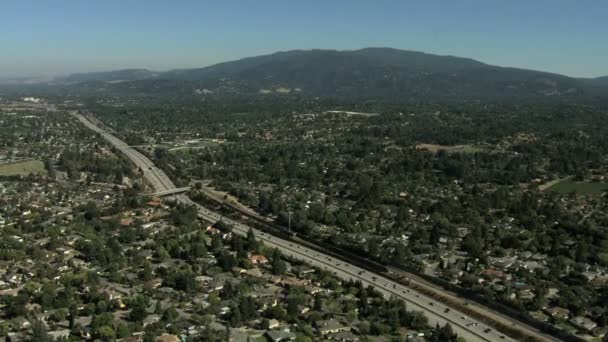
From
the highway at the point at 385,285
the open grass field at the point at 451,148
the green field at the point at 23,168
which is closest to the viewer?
the highway at the point at 385,285

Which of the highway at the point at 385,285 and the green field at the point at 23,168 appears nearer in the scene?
the highway at the point at 385,285

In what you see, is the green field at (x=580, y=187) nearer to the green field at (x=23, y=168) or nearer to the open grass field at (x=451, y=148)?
the open grass field at (x=451, y=148)

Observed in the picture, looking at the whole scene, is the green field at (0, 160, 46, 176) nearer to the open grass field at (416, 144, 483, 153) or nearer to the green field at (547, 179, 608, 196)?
the open grass field at (416, 144, 483, 153)

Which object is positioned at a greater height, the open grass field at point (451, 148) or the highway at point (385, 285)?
the open grass field at point (451, 148)

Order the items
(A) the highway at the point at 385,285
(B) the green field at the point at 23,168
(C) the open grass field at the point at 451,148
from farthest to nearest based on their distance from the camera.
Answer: (C) the open grass field at the point at 451,148 < (B) the green field at the point at 23,168 < (A) the highway at the point at 385,285

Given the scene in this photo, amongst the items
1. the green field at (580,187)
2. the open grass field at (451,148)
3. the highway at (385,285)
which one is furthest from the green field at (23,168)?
the green field at (580,187)

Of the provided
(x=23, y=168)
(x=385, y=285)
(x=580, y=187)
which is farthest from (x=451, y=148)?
(x=23, y=168)
